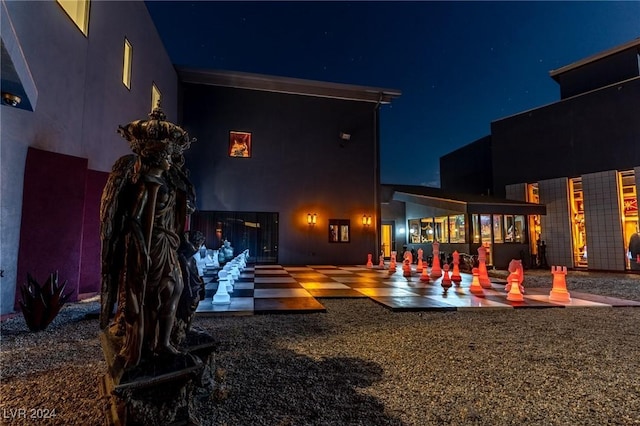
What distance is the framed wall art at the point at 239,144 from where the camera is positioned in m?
12.8

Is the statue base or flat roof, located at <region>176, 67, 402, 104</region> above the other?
flat roof, located at <region>176, 67, 402, 104</region>

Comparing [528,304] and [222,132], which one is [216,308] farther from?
[222,132]

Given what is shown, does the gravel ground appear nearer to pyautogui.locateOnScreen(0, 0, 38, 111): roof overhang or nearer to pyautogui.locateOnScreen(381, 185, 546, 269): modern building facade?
pyautogui.locateOnScreen(0, 0, 38, 111): roof overhang

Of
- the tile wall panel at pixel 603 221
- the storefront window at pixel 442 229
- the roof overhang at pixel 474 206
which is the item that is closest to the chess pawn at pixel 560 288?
the roof overhang at pixel 474 206

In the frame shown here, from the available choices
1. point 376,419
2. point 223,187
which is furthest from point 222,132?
point 376,419

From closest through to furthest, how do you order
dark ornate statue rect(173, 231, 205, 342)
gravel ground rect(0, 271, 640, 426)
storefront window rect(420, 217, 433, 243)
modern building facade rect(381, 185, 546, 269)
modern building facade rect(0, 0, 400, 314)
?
gravel ground rect(0, 271, 640, 426)
dark ornate statue rect(173, 231, 205, 342)
modern building facade rect(0, 0, 400, 314)
modern building facade rect(381, 185, 546, 269)
storefront window rect(420, 217, 433, 243)

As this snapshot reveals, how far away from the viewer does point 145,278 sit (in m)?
1.63

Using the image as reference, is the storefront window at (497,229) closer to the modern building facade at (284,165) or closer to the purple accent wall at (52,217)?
the modern building facade at (284,165)

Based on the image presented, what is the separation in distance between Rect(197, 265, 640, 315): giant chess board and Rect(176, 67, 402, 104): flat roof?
864 cm

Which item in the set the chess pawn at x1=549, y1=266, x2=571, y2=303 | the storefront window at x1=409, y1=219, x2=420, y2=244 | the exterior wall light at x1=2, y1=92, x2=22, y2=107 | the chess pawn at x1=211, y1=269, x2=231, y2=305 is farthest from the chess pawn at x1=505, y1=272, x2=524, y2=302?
the storefront window at x1=409, y1=219, x2=420, y2=244

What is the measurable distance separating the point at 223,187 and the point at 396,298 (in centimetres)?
887

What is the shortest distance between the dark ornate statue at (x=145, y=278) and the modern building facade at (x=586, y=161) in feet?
47.4

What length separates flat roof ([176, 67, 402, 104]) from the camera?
40.9 feet

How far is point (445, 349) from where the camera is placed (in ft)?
10.2
